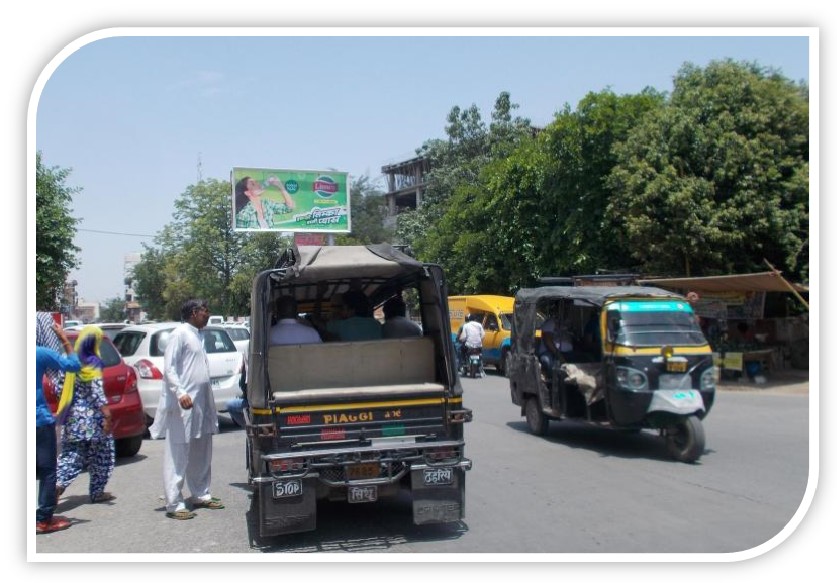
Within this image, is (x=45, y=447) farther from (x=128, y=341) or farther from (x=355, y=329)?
(x=128, y=341)

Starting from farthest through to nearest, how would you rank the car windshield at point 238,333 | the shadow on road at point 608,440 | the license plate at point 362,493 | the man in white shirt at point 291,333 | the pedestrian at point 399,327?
the car windshield at point 238,333
the shadow on road at point 608,440
the pedestrian at point 399,327
the man in white shirt at point 291,333
the license plate at point 362,493

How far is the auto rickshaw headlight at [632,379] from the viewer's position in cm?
885

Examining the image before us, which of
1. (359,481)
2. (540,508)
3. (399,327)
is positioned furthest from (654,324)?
(359,481)

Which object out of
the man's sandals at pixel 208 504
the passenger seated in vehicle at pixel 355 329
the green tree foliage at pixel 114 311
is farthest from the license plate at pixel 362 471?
the green tree foliage at pixel 114 311

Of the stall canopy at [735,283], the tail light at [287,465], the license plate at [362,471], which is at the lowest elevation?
the license plate at [362,471]

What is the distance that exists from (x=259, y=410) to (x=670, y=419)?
5084mm

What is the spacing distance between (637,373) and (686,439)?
3.02 ft

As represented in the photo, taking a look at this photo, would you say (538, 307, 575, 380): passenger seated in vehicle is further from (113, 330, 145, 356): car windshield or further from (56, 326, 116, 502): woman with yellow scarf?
(113, 330, 145, 356): car windshield

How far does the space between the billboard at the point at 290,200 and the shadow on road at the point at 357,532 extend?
69.9 ft

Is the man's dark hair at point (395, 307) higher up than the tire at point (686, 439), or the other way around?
the man's dark hair at point (395, 307)

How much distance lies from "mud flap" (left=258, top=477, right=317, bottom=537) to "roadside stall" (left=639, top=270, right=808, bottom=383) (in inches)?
471

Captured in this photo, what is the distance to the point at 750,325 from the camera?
17203mm

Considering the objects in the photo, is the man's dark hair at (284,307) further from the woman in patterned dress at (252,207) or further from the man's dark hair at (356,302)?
the woman in patterned dress at (252,207)

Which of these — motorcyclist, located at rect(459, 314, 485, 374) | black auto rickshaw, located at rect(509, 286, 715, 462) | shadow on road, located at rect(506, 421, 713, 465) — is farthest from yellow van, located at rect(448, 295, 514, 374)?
black auto rickshaw, located at rect(509, 286, 715, 462)
